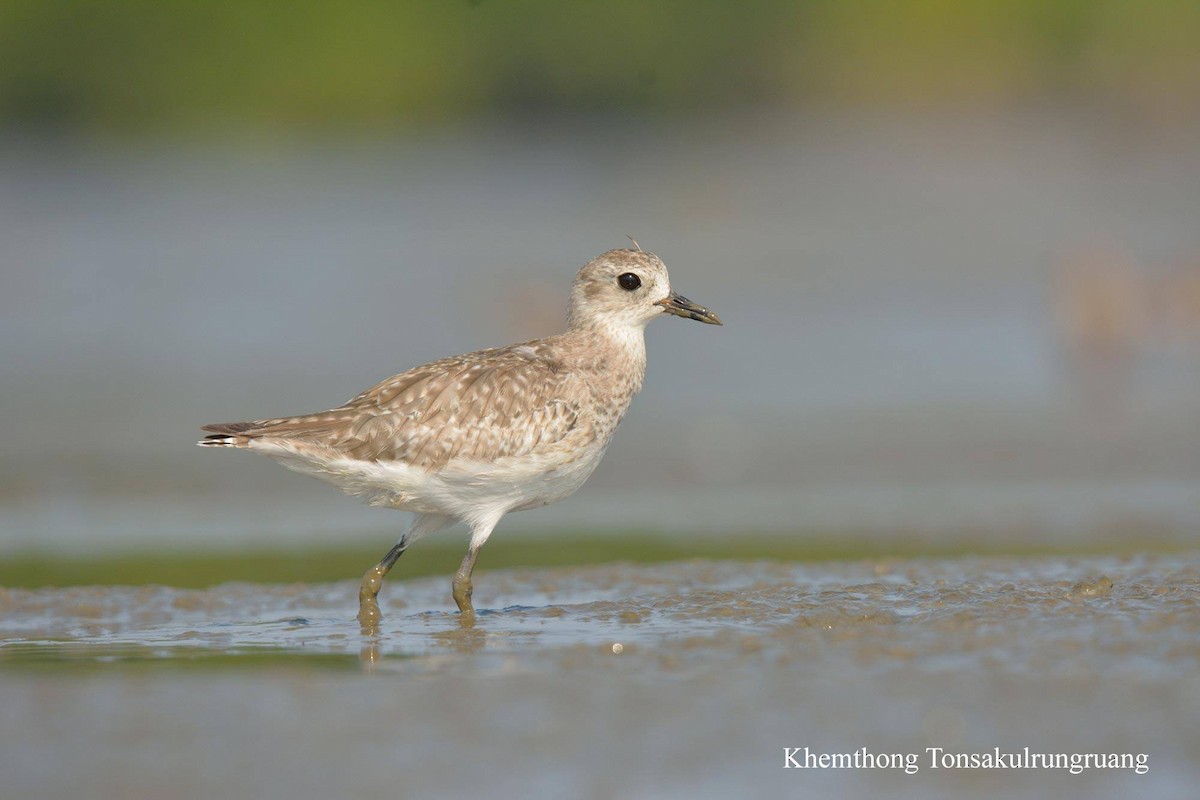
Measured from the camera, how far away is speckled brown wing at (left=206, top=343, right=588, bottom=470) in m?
9.02

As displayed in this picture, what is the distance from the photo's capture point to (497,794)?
19.4 feet

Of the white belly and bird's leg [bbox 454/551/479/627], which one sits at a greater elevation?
the white belly

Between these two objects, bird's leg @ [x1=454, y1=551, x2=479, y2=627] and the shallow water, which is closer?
the shallow water

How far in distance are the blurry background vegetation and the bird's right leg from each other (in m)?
21.4

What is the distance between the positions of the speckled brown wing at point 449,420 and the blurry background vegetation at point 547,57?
21.4m

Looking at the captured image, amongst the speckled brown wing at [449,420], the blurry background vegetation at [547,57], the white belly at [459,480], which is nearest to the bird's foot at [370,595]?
the white belly at [459,480]

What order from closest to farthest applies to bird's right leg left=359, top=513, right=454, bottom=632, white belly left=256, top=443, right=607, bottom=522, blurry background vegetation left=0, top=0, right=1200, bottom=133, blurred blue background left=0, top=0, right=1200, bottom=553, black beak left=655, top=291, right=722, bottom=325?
white belly left=256, top=443, right=607, bottom=522 → bird's right leg left=359, top=513, right=454, bottom=632 → black beak left=655, top=291, right=722, bottom=325 → blurred blue background left=0, top=0, right=1200, bottom=553 → blurry background vegetation left=0, top=0, right=1200, bottom=133

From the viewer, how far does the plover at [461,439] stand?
9000mm

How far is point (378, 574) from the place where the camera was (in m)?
9.18

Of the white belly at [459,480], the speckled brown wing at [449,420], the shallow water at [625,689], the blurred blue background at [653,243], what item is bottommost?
the shallow water at [625,689]

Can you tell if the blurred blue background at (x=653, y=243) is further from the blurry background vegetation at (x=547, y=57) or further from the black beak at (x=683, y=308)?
the black beak at (x=683, y=308)

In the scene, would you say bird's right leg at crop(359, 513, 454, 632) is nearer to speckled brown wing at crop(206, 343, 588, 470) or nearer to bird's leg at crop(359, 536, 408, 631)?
bird's leg at crop(359, 536, 408, 631)

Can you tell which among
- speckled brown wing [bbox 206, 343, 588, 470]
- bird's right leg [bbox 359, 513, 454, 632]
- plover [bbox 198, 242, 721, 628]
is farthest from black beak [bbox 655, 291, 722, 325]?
bird's right leg [bbox 359, 513, 454, 632]

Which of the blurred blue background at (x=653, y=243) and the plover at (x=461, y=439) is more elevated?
the blurred blue background at (x=653, y=243)
